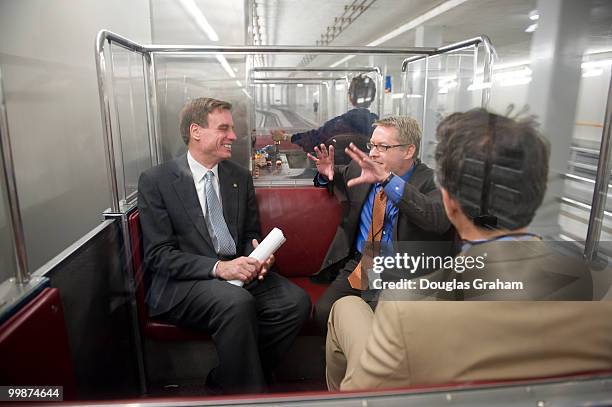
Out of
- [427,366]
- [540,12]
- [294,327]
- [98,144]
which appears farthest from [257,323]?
[540,12]

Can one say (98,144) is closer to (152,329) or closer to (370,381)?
(152,329)

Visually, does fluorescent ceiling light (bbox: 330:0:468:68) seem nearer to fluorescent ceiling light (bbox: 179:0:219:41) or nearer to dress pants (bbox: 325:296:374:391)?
fluorescent ceiling light (bbox: 179:0:219:41)

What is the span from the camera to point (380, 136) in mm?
1637

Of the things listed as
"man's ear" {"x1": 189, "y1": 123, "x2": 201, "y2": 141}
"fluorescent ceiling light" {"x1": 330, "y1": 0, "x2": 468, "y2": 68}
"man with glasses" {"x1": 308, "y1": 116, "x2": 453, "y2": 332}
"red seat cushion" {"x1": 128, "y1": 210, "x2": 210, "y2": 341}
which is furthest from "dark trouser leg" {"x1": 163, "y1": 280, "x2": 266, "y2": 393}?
"fluorescent ceiling light" {"x1": 330, "y1": 0, "x2": 468, "y2": 68}

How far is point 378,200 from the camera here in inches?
62.3

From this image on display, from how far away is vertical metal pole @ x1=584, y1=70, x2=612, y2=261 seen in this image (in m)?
1.43

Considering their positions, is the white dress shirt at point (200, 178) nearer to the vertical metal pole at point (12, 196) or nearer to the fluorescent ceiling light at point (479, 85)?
the vertical metal pole at point (12, 196)

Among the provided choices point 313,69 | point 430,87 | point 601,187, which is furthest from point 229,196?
point 430,87

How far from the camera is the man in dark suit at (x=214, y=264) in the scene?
4.93 feet

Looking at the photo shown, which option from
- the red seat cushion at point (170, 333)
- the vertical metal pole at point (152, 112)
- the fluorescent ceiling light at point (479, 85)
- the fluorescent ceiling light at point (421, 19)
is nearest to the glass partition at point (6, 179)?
the red seat cushion at point (170, 333)

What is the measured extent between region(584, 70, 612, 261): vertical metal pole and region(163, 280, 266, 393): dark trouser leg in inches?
49.8

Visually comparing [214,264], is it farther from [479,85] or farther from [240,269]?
[479,85]

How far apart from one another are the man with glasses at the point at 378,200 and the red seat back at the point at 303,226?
0.09 metres

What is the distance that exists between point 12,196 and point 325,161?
1.42m
